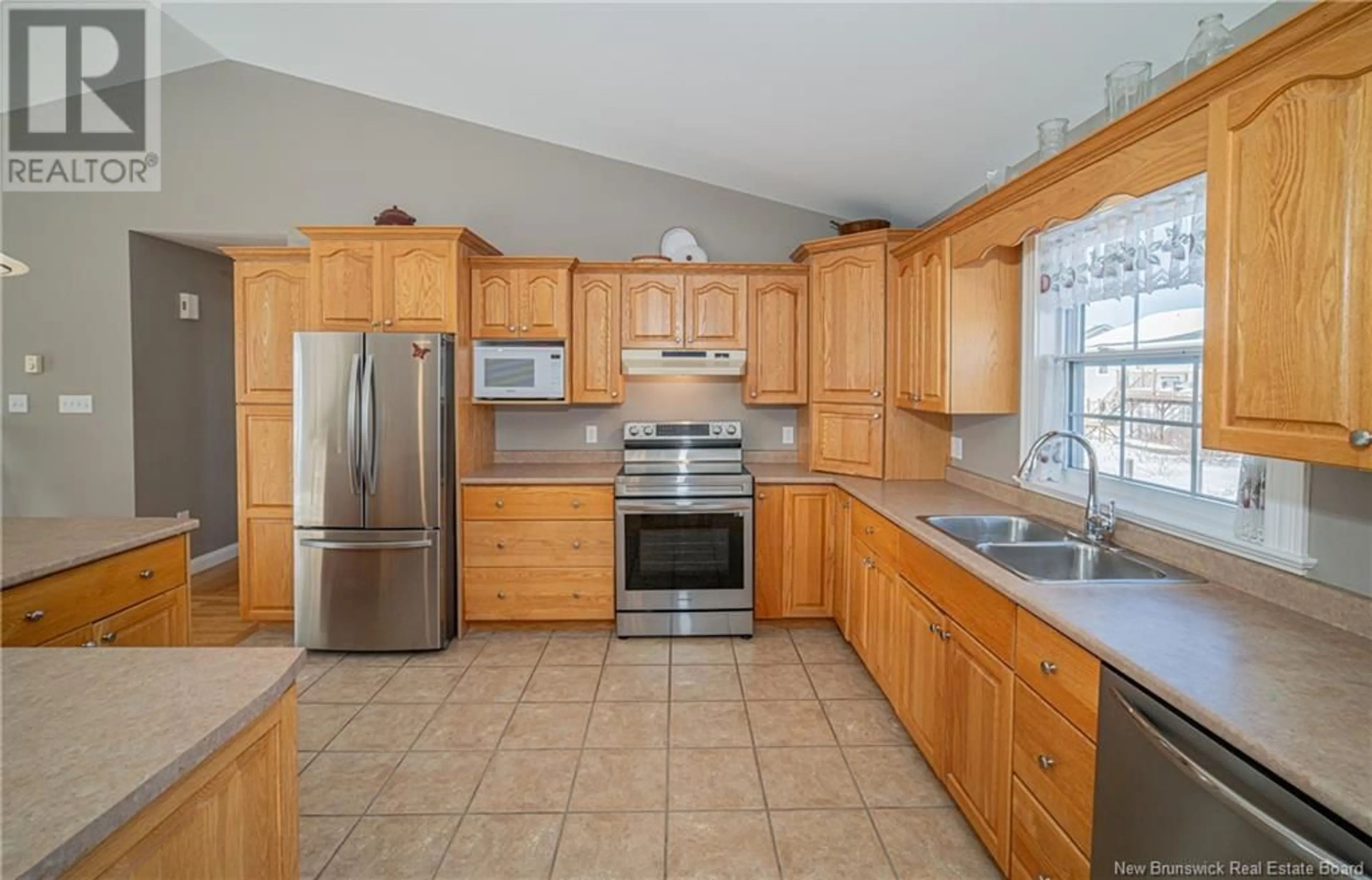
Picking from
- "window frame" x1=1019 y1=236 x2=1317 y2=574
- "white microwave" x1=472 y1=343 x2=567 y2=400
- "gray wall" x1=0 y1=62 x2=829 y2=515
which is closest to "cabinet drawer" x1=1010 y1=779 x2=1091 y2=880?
"window frame" x1=1019 y1=236 x2=1317 y2=574

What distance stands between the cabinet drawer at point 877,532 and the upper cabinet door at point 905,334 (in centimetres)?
61

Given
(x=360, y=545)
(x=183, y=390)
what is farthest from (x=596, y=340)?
(x=183, y=390)

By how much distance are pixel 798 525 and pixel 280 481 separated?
3002mm

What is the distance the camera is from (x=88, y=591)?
6.13ft

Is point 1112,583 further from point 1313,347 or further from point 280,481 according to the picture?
point 280,481

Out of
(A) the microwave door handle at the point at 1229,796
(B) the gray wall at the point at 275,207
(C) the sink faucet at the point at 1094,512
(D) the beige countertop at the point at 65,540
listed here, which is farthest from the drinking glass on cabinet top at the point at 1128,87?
(D) the beige countertop at the point at 65,540

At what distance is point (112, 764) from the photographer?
35.1 inches

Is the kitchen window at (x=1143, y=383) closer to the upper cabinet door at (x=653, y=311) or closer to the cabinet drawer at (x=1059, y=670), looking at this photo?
the cabinet drawer at (x=1059, y=670)

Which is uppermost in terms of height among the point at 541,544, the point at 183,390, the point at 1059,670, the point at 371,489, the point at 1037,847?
the point at 183,390

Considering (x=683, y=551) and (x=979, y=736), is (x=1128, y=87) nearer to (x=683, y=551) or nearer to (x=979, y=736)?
(x=979, y=736)

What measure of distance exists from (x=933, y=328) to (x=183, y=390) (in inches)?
204

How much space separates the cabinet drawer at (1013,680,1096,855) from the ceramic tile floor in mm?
519

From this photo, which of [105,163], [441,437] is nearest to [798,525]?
[441,437]

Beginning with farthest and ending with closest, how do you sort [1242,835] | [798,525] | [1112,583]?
[798,525], [1112,583], [1242,835]
